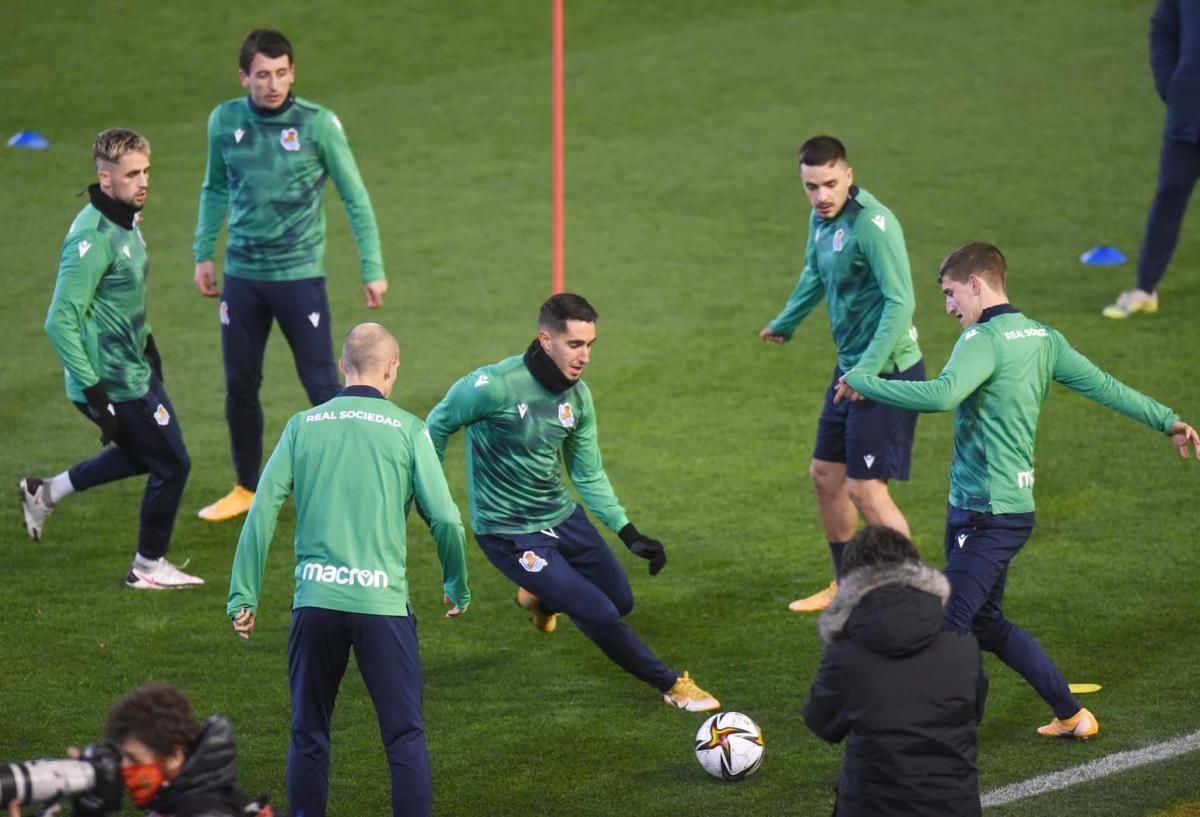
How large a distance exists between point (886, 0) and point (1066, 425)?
12389mm

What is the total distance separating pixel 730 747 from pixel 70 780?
3.10m

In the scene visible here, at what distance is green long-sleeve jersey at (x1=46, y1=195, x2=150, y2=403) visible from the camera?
28.5 feet

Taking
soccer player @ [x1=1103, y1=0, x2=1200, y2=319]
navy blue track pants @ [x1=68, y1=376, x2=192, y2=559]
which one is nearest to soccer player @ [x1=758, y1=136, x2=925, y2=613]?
navy blue track pants @ [x1=68, y1=376, x2=192, y2=559]

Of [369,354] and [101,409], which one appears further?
[101,409]

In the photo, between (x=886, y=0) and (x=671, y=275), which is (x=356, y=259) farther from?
(x=886, y=0)

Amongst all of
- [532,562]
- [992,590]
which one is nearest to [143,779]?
[532,562]

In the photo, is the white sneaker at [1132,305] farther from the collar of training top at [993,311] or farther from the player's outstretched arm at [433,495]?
the player's outstretched arm at [433,495]

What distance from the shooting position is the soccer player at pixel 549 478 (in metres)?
7.56

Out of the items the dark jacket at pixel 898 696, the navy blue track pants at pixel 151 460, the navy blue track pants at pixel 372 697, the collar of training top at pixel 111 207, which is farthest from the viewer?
the navy blue track pants at pixel 151 460

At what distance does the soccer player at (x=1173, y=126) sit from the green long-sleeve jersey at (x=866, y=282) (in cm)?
551

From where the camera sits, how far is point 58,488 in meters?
9.45

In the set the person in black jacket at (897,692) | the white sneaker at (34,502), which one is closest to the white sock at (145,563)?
the white sneaker at (34,502)

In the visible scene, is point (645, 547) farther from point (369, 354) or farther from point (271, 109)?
point (271, 109)

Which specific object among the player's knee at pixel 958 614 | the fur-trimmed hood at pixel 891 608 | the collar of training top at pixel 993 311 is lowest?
the player's knee at pixel 958 614
